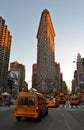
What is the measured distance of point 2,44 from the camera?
124 m

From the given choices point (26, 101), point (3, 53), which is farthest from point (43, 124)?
point (3, 53)

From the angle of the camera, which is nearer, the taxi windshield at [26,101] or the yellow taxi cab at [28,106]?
the yellow taxi cab at [28,106]

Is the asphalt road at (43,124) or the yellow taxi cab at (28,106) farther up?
the yellow taxi cab at (28,106)

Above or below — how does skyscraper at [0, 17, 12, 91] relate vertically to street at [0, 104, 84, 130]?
above

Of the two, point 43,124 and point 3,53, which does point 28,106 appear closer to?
point 43,124

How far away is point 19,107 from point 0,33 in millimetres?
116672

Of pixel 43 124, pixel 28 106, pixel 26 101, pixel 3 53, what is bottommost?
pixel 43 124

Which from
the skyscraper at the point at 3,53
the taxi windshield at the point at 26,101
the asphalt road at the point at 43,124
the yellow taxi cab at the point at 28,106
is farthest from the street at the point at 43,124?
the skyscraper at the point at 3,53

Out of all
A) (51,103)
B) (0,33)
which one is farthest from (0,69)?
(51,103)

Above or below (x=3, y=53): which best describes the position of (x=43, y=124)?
below

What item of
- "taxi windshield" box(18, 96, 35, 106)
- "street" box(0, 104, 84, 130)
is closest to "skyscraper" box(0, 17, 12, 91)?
"taxi windshield" box(18, 96, 35, 106)

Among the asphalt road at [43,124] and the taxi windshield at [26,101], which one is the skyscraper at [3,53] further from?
the asphalt road at [43,124]

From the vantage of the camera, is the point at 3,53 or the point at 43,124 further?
the point at 3,53

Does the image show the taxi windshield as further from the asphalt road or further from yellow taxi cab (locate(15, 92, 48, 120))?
the asphalt road
